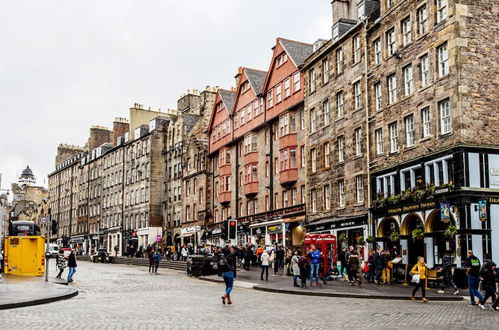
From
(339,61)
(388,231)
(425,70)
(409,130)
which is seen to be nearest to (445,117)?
(425,70)

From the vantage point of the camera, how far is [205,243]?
61438 millimetres

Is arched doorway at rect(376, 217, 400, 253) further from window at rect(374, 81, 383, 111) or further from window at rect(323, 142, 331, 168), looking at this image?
window at rect(323, 142, 331, 168)

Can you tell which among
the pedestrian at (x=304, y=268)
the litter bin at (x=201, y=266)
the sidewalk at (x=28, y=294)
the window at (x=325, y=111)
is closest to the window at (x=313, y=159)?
the window at (x=325, y=111)

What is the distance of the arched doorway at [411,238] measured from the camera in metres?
31.9

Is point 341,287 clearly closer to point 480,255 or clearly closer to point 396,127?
point 480,255

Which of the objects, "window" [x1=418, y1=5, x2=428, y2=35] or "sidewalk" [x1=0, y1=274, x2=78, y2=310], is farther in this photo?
"window" [x1=418, y1=5, x2=428, y2=35]

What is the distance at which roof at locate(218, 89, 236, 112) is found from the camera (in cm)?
6150

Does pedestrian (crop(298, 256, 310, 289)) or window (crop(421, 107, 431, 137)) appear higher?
window (crop(421, 107, 431, 137))

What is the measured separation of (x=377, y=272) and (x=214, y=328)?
16.4 m

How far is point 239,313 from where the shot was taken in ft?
54.6

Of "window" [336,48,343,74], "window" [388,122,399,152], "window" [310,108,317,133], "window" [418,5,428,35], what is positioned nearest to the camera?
"window" [418,5,428,35]

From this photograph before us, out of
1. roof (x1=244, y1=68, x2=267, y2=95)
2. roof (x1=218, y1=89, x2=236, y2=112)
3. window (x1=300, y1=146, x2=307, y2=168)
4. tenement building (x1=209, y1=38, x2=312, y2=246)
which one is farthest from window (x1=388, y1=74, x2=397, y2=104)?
roof (x1=218, y1=89, x2=236, y2=112)

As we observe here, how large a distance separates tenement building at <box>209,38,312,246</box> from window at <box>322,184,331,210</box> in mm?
3280

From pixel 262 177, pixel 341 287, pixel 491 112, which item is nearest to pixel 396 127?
pixel 491 112
